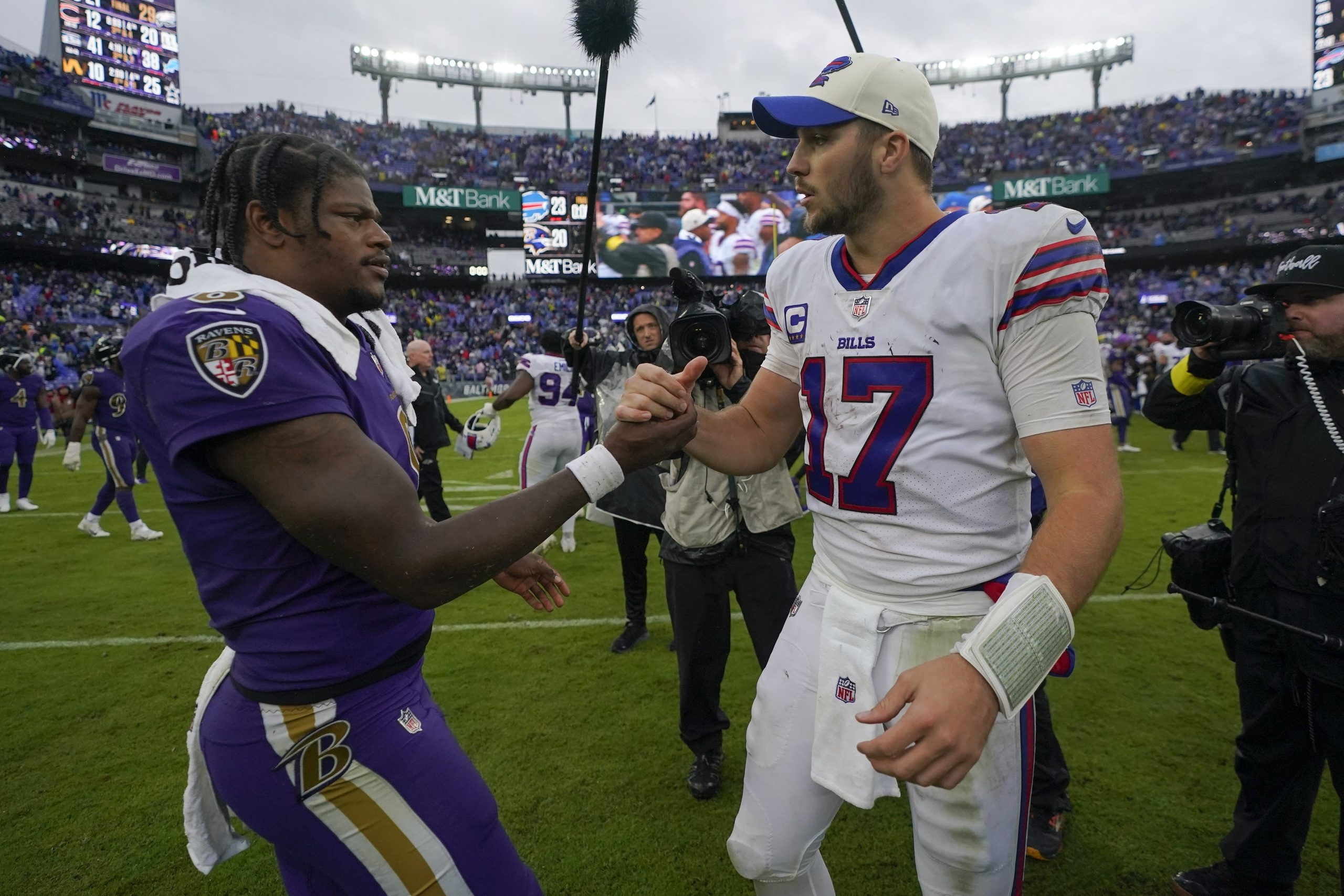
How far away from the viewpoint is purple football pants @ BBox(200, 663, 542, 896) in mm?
1561

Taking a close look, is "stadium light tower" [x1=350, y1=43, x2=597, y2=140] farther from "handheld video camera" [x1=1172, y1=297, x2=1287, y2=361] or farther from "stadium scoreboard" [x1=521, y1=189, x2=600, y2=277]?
"handheld video camera" [x1=1172, y1=297, x2=1287, y2=361]

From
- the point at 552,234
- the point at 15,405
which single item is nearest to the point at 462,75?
the point at 552,234

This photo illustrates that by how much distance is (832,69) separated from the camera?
210 cm

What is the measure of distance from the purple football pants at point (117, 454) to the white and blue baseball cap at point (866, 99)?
9.51 meters

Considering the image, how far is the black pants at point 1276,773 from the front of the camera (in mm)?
2672

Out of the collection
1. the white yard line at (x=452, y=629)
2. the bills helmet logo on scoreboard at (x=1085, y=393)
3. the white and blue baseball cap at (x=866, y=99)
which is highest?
the white and blue baseball cap at (x=866, y=99)

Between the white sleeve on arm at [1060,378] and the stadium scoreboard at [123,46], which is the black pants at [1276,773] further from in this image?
the stadium scoreboard at [123,46]

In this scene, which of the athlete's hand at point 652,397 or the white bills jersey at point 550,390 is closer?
the athlete's hand at point 652,397

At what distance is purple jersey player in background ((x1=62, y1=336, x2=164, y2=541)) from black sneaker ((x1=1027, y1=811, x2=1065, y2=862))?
9637 millimetres

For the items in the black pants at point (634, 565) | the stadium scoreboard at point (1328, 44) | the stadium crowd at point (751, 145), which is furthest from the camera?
the stadium crowd at point (751, 145)

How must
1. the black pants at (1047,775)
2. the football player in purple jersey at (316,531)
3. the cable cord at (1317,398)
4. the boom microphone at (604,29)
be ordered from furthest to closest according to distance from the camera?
the black pants at (1047,775) → the cable cord at (1317,398) → the boom microphone at (604,29) → the football player in purple jersey at (316,531)

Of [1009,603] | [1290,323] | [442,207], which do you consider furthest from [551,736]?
[442,207]

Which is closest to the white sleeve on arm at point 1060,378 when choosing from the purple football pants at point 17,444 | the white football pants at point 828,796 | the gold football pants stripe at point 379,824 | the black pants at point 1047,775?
the white football pants at point 828,796

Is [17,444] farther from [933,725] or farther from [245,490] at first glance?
[933,725]
